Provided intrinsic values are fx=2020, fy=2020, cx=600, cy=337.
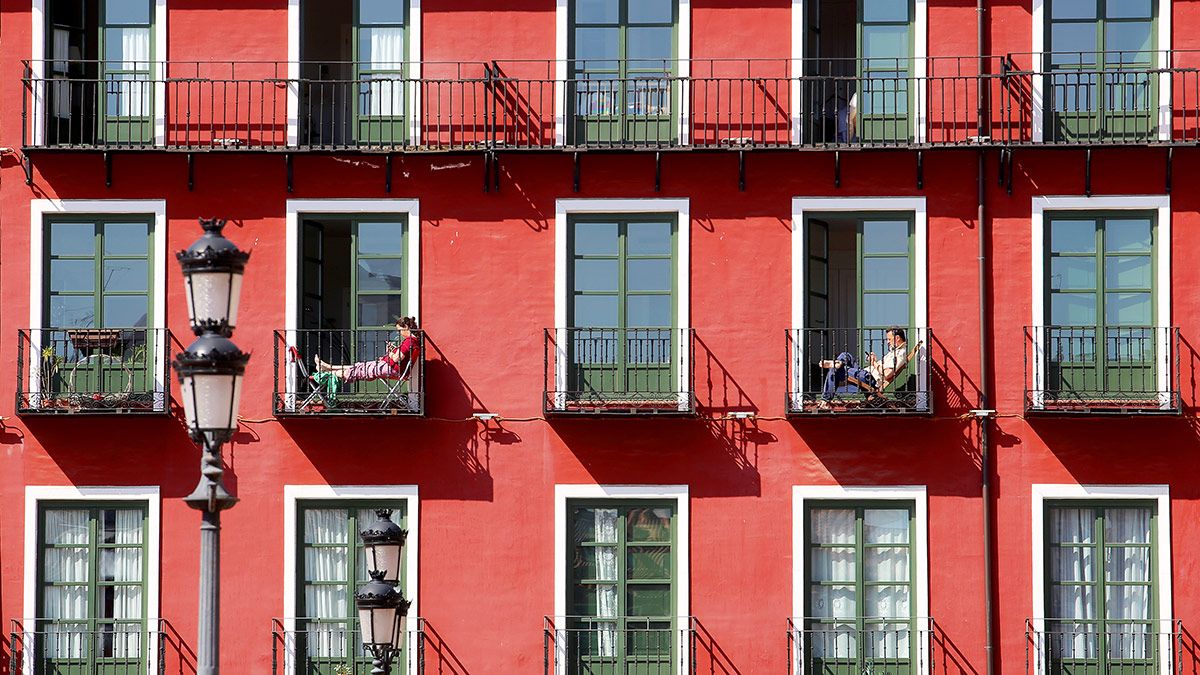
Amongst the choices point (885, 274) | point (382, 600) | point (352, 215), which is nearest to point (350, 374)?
point (352, 215)

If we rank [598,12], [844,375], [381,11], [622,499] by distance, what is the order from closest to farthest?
[844,375]
[622,499]
[598,12]
[381,11]

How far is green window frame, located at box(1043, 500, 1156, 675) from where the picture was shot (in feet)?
78.8

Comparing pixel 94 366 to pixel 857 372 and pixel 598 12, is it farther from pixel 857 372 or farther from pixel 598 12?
pixel 857 372

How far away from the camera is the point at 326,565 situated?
24562 millimetres

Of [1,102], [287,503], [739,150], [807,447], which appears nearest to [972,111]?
[739,150]

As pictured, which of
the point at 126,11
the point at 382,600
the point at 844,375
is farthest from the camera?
the point at 126,11

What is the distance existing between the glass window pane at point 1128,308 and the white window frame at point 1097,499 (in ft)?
6.64

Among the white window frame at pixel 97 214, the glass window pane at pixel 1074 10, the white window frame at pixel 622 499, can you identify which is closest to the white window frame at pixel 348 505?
the white window frame at pixel 622 499

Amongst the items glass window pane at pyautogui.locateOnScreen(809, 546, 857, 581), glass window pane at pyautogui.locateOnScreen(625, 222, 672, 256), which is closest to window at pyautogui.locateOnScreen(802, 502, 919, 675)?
glass window pane at pyautogui.locateOnScreen(809, 546, 857, 581)

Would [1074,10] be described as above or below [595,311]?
above

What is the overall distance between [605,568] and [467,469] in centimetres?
206

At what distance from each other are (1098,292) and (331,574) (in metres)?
9.92

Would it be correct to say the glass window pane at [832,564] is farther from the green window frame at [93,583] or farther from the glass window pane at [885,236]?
the green window frame at [93,583]

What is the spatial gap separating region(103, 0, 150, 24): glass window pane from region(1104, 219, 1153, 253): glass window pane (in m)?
12.2
